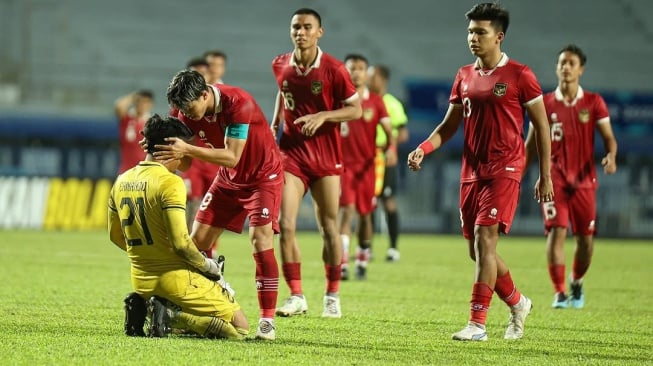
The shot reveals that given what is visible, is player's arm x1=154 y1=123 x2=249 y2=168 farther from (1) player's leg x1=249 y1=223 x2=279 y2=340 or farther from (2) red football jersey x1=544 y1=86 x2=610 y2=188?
(2) red football jersey x1=544 y1=86 x2=610 y2=188

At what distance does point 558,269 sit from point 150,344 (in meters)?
5.17

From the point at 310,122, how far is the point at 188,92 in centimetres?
159

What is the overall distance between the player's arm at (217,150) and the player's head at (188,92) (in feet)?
0.87

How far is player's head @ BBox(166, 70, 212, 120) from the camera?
7012 mm

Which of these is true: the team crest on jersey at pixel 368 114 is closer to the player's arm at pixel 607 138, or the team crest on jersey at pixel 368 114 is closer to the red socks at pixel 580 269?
the player's arm at pixel 607 138

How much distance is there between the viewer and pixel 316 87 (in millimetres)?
9211

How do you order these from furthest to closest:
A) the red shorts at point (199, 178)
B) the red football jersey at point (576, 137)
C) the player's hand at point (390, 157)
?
1. the player's hand at point (390, 157)
2. the red shorts at point (199, 178)
3. the red football jersey at point (576, 137)

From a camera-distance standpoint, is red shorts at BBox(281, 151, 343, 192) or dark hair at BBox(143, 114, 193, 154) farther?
red shorts at BBox(281, 151, 343, 192)

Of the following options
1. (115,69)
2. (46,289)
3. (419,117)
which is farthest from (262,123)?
(115,69)

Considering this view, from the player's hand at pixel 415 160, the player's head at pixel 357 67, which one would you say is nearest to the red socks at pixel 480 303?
the player's hand at pixel 415 160

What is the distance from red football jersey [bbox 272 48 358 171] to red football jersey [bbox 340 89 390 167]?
4722 mm

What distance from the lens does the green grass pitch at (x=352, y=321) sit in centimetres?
657

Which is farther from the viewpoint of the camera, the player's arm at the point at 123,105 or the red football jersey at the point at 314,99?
the player's arm at the point at 123,105

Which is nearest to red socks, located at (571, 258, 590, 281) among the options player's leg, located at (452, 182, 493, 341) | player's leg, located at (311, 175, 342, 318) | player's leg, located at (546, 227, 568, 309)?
player's leg, located at (546, 227, 568, 309)
